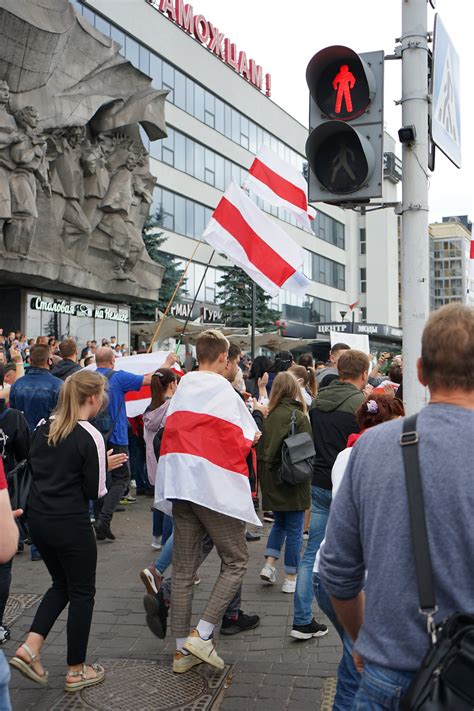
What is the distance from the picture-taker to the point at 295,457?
19.4ft

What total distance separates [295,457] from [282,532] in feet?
3.25

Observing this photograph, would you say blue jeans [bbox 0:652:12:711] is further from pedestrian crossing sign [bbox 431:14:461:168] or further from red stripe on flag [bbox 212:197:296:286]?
red stripe on flag [bbox 212:197:296:286]

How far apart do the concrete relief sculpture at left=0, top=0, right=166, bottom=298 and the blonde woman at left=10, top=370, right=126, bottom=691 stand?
16.1 metres

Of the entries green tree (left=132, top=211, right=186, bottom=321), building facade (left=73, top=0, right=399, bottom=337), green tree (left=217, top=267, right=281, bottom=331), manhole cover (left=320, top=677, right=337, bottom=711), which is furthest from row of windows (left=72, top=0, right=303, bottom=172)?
manhole cover (left=320, top=677, right=337, bottom=711)

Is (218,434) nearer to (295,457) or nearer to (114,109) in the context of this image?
(295,457)

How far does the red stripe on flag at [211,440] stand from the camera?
484cm

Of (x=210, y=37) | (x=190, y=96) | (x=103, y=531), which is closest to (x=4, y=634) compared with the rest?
(x=103, y=531)

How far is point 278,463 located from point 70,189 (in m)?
19.0

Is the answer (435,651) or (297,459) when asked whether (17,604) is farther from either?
(435,651)

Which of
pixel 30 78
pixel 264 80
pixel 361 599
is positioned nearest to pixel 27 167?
pixel 30 78

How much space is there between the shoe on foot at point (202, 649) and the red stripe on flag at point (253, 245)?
5.51 metres

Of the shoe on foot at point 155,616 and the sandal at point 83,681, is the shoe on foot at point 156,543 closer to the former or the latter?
the shoe on foot at point 155,616

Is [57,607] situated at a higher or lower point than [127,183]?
lower

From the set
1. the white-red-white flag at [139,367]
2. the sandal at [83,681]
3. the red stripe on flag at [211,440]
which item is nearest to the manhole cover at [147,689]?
the sandal at [83,681]
